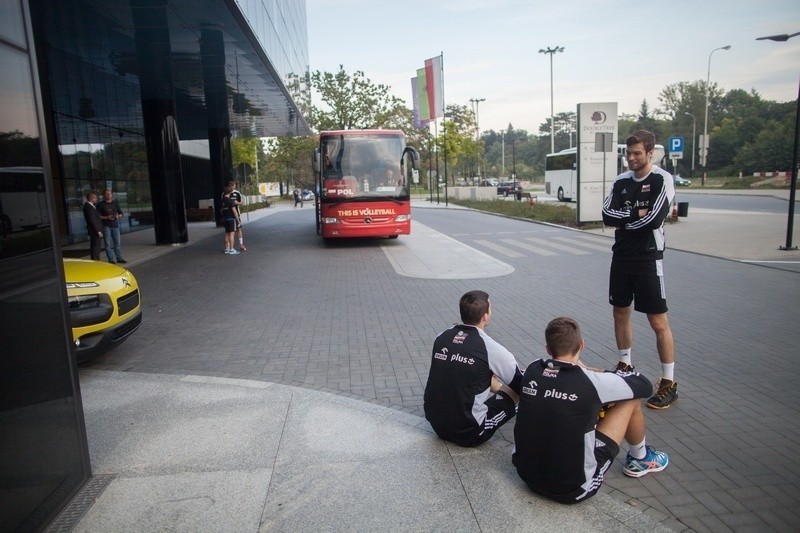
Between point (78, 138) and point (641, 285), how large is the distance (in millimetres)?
21483

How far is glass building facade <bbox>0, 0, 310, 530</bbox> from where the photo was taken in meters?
3.09

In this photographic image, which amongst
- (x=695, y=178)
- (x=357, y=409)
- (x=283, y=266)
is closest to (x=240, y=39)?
(x=283, y=266)

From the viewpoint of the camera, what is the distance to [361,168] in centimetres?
1612

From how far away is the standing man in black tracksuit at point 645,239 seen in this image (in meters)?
4.68

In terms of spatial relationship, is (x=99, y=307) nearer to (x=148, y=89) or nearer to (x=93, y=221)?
(x=93, y=221)

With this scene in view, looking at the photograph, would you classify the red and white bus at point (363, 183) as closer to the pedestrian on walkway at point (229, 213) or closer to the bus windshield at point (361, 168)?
the bus windshield at point (361, 168)

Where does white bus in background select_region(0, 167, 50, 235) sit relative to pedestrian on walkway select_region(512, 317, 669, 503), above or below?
above

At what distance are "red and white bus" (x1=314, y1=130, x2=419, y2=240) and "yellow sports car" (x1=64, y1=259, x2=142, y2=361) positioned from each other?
9.75 metres

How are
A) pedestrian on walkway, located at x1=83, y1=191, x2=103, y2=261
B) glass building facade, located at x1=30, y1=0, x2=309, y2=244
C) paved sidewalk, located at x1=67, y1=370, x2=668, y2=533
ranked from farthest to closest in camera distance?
pedestrian on walkway, located at x1=83, y1=191, x2=103, y2=261 → glass building facade, located at x1=30, y1=0, x2=309, y2=244 → paved sidewalk, located at x1=67, y1=370, x2=668, y2=533

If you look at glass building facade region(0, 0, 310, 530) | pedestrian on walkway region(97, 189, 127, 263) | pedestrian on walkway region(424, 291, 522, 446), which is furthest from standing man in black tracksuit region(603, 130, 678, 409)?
pedestrian on walkway region(97, 189, 127, 263)

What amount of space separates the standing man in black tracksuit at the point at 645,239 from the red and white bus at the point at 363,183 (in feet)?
36.8

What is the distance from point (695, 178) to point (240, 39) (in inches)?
3103

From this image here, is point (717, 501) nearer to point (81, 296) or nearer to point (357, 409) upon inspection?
point (357, 409)

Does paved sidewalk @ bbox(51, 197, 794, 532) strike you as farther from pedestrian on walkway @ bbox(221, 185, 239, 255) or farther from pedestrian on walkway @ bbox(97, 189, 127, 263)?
pedestrian on walkway @ bbox(221, 185, 239, 255)
